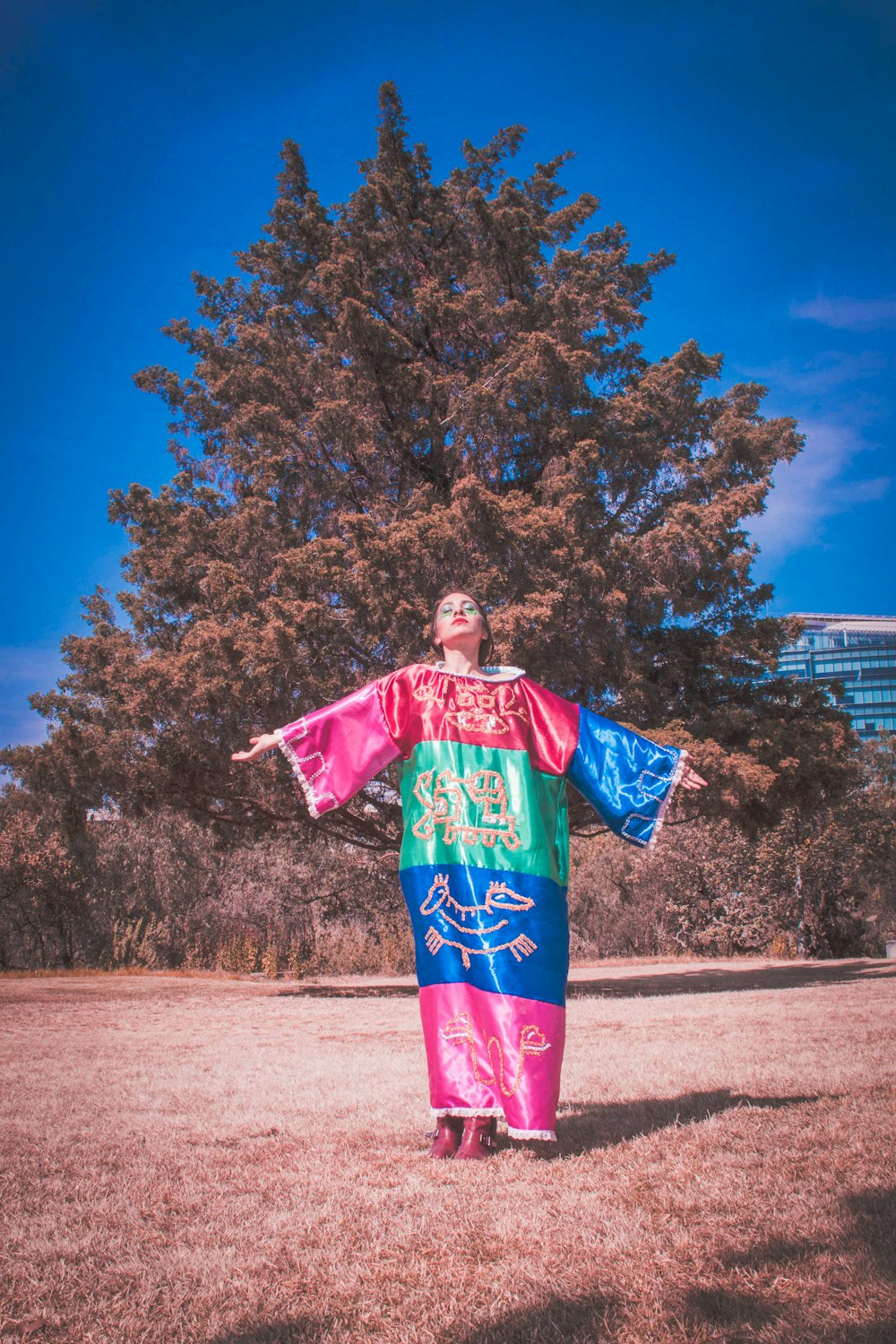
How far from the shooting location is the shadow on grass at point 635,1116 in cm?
338

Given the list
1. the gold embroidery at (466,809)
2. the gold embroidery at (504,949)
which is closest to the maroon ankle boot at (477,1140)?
the gold embroidery at (504,949)

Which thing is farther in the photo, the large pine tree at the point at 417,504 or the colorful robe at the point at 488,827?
the large pine tree at the point at 417,504

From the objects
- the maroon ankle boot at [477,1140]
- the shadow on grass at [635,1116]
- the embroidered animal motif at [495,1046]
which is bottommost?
the shadow on grass at [635,1116]

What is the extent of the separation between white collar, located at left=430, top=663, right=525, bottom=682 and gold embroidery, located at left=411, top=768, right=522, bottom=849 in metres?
0.48

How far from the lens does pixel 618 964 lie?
1745 centimetres

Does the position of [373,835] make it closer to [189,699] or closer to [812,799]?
[189,699]

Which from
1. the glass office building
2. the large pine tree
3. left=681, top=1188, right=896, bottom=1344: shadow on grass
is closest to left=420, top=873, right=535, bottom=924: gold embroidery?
left=681, top=1188, right=896, bottom=1344: shadow on grass

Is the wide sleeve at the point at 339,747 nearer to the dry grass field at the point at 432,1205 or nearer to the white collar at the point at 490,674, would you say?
the white collar at the point at 490,674

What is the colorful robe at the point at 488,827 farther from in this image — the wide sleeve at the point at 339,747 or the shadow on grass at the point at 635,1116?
the shadow on grass at the point at 635,1116

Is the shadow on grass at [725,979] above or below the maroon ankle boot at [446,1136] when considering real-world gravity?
below

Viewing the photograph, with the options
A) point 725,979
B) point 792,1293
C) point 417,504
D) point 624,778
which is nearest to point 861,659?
point 725,979

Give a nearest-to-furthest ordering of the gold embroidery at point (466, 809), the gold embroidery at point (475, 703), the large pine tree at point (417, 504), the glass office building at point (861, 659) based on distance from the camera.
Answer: the gold embroidery at point (466, 809)
the gold embroidery at point (475, 703)
the large pine tree at point (417, 504)
the glass office building at point (861, 659)

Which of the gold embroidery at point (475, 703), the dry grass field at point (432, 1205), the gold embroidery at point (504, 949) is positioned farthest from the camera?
the gold embroidery at point (475, 703)

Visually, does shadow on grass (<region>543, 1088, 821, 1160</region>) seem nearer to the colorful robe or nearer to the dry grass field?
the dry grass field
